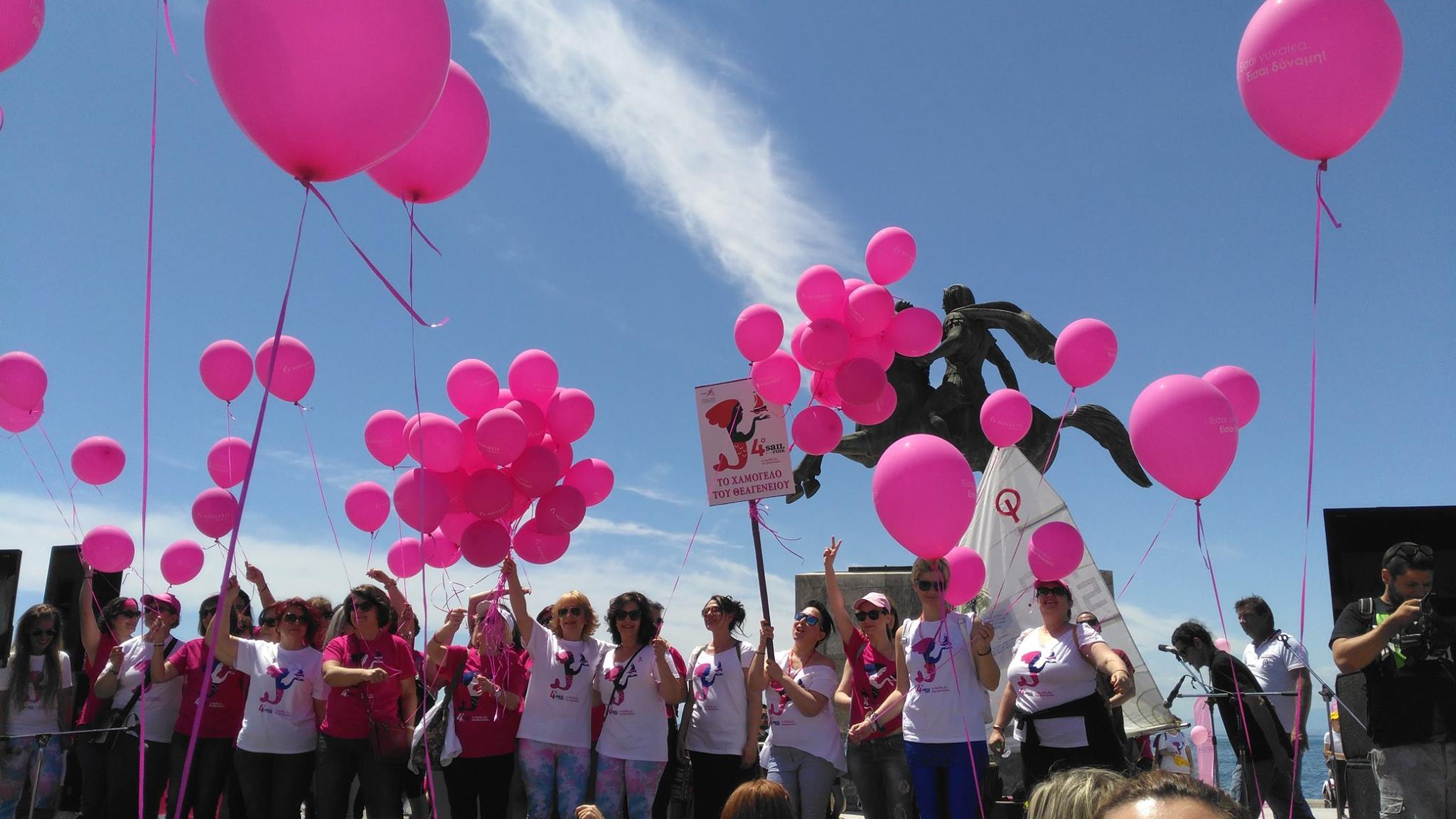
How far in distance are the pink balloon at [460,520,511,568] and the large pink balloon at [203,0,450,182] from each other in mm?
2510

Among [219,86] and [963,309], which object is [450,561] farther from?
[963,309]

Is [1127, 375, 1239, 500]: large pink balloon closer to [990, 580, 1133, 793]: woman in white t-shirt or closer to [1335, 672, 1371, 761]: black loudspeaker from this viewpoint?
[990, 580, 1133, 793]: woman in white t-shirt

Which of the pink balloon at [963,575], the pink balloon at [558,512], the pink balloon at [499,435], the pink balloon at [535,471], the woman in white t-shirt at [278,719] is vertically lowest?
the woman in white t-shirt at [278,719]

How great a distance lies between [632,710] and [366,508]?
7.45 feet

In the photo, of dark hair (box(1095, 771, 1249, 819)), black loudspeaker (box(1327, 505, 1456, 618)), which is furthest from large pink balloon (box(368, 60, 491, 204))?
black loudspeaker (box(1327, 505, 1456, 618))

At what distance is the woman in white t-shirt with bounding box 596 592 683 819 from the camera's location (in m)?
4.94

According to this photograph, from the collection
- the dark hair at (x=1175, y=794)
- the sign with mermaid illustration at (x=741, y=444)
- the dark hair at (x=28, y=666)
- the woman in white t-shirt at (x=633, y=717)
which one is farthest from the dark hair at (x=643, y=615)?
the dark hair at (x=1175, y=794)

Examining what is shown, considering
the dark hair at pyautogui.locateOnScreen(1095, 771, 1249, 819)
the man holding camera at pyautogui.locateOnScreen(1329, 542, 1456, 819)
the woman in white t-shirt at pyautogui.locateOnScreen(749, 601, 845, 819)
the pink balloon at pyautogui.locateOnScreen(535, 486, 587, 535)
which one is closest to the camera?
the dark hair at pyautogui.locateOnScreen(1095, 771, 1249, 819)

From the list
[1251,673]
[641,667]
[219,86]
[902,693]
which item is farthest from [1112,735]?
[219,86]

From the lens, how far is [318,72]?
9.67ft

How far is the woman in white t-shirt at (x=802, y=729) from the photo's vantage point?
196 inches

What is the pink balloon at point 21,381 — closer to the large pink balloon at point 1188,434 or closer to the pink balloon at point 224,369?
the pink balloon at point 224,369

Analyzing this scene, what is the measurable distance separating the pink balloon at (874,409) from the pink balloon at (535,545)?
1.85 m

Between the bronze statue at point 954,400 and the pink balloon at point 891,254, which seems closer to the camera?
the pink balloon at point 891,254
